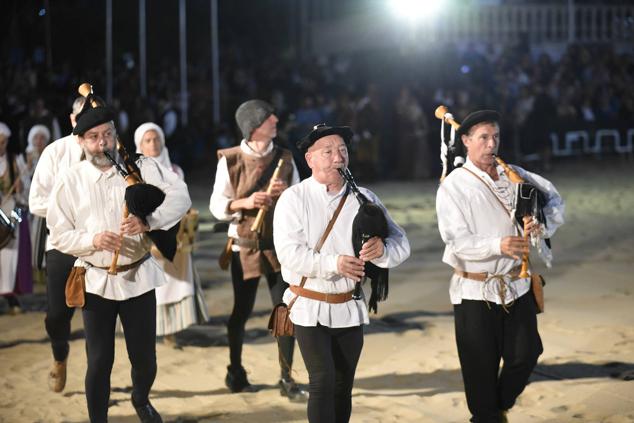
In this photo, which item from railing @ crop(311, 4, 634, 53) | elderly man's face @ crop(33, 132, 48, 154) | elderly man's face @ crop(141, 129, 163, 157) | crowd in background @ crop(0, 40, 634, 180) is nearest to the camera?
elderly man's face @ crop(141, 129, 163, 157)

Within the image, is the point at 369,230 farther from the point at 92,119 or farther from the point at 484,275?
the point at 92,119

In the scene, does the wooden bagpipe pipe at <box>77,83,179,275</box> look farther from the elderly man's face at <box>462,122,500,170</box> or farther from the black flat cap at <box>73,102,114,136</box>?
the elderly man's face at <box>462,122,500,170</box>

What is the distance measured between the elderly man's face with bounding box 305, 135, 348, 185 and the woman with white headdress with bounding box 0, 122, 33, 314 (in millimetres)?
4135

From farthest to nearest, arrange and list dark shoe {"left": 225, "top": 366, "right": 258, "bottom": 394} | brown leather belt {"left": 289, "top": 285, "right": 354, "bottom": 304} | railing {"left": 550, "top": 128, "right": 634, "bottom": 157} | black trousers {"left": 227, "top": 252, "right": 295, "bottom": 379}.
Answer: railing {"left": 550, "top": 128, "right": 634, "bottom": 157}
dark shoe {"left": 225, "top": 366, "right": 258, "bottom": 394}
black trousers {"left": 227, "top": 252, "right": 295, "bottom": 379}
brown leather belt {"left": 289, "top": 285, "right": 354, "bottom": 304}

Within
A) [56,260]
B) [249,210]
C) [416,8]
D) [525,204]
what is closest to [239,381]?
[249,210]

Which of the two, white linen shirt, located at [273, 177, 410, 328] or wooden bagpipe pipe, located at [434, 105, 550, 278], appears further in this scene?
wooden bagpipe pipe, located at [434, 105, 550, 278]

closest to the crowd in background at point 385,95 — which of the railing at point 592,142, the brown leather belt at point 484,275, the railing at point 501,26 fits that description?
the railing at point 592,142

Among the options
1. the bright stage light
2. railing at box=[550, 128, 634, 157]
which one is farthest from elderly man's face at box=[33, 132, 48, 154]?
the bright stage light

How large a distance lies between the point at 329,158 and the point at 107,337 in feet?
4.97

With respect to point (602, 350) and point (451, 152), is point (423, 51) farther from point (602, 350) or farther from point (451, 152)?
point (451, 152)

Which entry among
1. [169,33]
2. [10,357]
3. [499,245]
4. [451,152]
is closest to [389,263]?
[499,245]

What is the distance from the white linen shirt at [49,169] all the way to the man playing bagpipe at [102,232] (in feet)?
2.80

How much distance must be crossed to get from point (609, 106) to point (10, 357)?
18.9 metres

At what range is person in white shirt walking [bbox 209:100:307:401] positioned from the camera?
6.57 m
